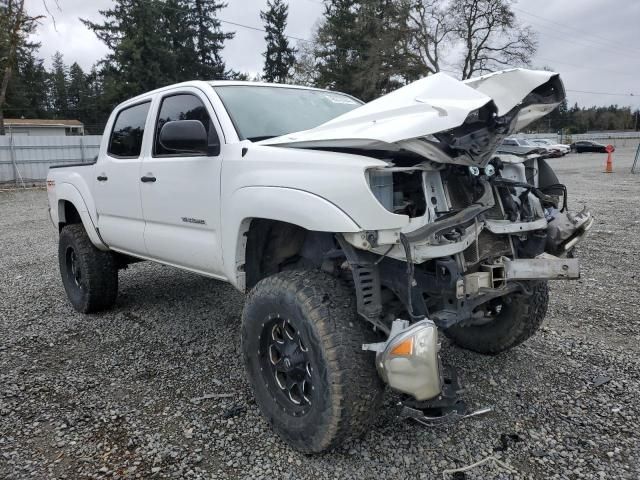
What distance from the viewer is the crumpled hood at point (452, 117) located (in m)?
2.41

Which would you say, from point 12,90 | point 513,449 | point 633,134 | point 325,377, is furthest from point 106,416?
point 633,134

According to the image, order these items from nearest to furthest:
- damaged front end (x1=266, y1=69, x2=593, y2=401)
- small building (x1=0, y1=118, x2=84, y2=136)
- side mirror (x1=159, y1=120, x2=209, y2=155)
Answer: damaged front end (x1=266, y1=69, x2=593, y2=401) → side mirror (x1=159, y1=120, x2=209, y2=155) → small building (x1=0, y1=118, x2=84, y2=136)

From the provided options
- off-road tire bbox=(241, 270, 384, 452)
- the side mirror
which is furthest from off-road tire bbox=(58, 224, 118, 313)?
off-road tire bbox=(241, 270, 384, 452)

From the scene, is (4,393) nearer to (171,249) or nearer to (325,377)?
(171,249)

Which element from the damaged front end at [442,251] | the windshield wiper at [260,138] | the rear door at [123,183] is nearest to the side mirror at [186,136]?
the windshield wiper at [260,138]

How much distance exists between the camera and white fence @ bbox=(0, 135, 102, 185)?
21000 millimetres

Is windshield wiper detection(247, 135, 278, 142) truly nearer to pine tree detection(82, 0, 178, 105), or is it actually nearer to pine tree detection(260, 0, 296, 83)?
pine tree detection(82, 0, 178, 105)

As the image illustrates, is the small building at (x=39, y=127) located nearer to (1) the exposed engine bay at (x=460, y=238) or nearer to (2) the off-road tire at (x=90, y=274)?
(2) the off-road tire at (x=90, y=274)

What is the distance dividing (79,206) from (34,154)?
64.6 ft

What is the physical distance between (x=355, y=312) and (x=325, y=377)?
0.36m

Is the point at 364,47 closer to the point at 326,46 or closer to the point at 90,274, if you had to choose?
the point at 326,46

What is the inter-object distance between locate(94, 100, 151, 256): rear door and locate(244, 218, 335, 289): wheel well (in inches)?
52.4

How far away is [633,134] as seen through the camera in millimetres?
66438

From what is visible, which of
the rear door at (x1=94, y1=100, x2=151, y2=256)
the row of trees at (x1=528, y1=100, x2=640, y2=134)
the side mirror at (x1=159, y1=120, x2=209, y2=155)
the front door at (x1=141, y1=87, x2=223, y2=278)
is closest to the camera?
the side mirror at (x1=159, y1=120, x2=209, y2=155)
